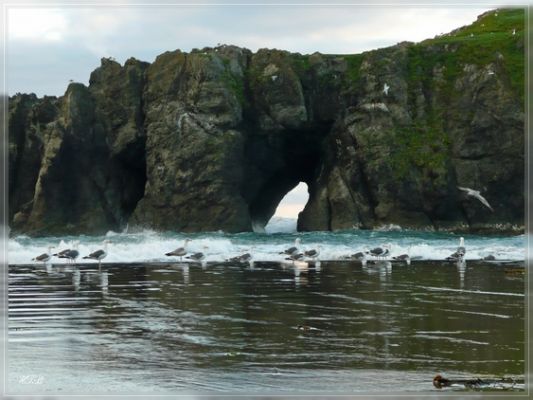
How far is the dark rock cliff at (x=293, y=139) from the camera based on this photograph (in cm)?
6312

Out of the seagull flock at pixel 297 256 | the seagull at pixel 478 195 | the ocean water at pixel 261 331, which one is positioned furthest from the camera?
the seagull at pixel 478 195

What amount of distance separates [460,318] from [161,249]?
76.9 feet

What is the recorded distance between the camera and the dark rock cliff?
63125 millimetres

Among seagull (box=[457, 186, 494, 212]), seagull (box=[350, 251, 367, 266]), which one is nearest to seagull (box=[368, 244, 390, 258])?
seagull (box=[350, 251, 367, 266])

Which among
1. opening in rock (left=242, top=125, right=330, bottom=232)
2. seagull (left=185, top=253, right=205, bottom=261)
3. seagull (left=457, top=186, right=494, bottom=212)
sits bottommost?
seagull (left=185, top=253, right=205, bottom=261)

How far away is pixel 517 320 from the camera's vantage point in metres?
15.3

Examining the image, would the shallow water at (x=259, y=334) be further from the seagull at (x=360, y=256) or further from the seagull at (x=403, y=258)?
the seagull at (x=360, y=256)

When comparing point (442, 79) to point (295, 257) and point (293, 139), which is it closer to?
point (293, 139)

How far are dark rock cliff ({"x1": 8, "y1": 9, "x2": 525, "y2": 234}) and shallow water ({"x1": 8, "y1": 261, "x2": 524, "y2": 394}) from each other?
38.4 metres

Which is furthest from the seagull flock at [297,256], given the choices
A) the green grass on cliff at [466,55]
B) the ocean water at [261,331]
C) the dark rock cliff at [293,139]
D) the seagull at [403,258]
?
the green grass on cliff at [466,55]

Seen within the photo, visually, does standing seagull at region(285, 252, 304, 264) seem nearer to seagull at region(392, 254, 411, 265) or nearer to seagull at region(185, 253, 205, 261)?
seagull at region(185, 253, 205, 261)

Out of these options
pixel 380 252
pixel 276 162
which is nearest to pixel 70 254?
pixel 380 252

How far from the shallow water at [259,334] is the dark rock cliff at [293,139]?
3842 cm

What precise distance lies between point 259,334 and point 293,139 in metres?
56.2
